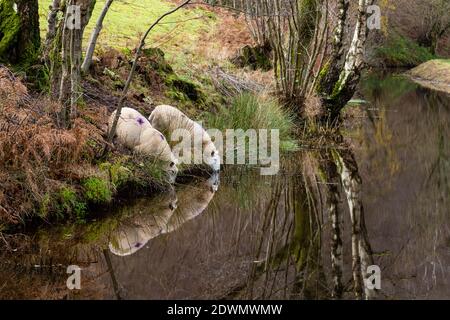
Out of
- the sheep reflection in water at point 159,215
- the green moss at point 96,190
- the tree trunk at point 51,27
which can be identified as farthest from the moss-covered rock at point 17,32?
the sheep reflection in water at point 159,215

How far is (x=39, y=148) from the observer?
8531 mm

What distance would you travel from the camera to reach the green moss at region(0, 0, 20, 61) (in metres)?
10.7

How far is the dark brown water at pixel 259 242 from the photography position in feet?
21.3

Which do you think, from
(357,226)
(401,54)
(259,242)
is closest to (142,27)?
(357,226)

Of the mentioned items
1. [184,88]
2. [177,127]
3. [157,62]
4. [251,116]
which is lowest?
[251,116]

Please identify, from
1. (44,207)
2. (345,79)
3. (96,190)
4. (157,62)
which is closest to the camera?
(44,207)

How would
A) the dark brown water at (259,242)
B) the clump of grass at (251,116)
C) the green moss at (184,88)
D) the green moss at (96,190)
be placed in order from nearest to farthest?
the dark brown water at (259,242)
the green moss at (96,190)
the clump of grass at (251,116)
the green moss at (184,88)

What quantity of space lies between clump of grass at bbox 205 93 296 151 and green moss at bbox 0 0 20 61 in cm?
405

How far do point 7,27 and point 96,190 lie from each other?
3373 millimetres

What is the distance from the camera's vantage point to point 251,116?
13.6 meters

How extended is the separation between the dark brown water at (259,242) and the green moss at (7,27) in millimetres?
3246

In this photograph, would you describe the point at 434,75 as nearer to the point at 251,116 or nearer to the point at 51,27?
the point at 251,116

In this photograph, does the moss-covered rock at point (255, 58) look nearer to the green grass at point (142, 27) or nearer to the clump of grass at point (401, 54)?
the green grass at point (142, 27)

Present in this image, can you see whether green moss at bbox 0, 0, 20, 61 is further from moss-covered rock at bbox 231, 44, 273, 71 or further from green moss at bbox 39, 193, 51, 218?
moss-covered rock at bbox 231, 44, 273, 71
